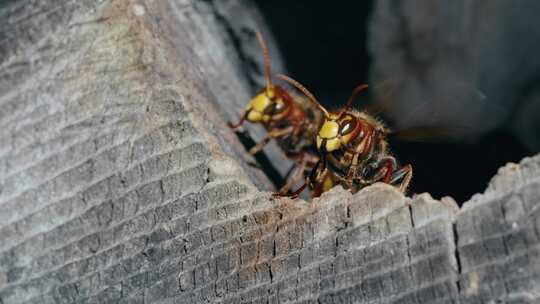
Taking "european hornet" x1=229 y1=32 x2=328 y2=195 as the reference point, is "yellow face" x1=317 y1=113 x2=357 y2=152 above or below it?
above

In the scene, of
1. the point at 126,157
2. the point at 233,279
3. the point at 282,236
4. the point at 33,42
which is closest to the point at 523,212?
the point at 282,236

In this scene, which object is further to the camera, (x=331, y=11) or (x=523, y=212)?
(x=331, y=11)

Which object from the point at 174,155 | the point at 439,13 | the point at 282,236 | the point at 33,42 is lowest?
the point at 439,13

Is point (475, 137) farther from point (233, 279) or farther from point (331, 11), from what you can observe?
point (233, 279)

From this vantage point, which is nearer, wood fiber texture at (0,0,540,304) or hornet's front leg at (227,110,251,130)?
wood fiber texture at (0,0,540,304)

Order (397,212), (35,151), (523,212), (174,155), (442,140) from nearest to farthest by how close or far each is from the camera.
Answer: (523,212)
(397,212)
(174,155)
(35,151)
(442,140)

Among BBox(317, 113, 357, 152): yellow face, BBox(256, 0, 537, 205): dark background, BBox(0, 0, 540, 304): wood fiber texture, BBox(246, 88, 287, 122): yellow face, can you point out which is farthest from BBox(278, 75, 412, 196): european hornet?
BBox(0, 0, 540, 304): wood fiber texture

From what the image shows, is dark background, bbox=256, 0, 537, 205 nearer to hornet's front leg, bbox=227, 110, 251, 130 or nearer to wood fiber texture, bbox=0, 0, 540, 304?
hornet's front leg, bbox=227, 110, 251, 130

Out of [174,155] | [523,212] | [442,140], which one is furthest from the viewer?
[442,140]
